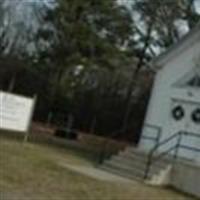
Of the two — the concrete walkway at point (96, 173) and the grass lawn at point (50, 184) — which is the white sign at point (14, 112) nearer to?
the grass lawn at point (50, 184)

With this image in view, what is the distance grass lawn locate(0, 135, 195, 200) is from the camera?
1465 cm

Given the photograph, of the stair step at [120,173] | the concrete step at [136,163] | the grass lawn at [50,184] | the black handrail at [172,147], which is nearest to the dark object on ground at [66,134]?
the black handrail at [172,147]

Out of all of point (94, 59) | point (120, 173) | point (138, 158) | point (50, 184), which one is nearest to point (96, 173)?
point (120, 173)

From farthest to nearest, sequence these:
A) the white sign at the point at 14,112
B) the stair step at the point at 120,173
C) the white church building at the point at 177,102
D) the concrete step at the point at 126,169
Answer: the white church building at the point at 177,102 → the white sign at the point at 14,112 → the concrete step at the point at 126,169 → the stair step at the point at 120,173

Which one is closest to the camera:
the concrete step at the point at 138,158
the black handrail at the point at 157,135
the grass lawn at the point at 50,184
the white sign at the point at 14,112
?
the grass lawn at the point at 50,184

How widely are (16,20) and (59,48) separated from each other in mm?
7847

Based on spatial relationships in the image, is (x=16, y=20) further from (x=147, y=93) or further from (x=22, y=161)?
(x=22, y=161)

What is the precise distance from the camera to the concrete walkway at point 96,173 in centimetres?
1975

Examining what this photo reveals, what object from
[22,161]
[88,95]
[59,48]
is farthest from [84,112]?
[22,161]

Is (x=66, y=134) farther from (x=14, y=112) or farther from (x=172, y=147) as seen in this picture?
(x=172, y=147)

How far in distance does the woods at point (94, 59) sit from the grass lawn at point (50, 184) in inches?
579

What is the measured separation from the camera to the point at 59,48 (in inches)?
1480

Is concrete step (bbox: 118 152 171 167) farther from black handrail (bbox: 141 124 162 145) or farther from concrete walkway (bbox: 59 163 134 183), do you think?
black handrail (bbox: 141 124 162 145)

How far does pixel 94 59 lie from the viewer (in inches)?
1480
